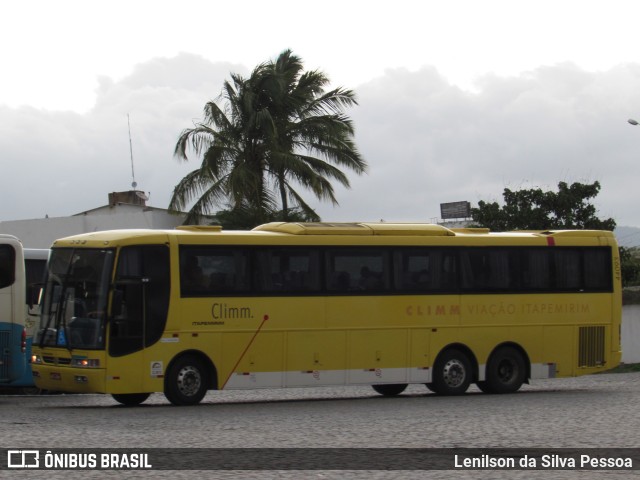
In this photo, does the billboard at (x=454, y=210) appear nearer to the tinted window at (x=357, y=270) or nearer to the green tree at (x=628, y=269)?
the green tree at (x=628, y=269)

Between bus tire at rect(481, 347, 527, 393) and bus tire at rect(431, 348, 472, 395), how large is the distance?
54 centimetres

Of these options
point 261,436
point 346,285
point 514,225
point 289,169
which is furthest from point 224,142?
point 261,436

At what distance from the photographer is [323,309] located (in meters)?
23.2

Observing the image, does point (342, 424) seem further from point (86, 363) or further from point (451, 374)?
point (451, 374)

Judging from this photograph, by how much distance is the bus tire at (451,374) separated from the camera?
24.5m

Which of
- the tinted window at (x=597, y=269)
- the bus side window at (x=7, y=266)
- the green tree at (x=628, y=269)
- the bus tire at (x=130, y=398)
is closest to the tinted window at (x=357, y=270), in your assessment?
the bus tire at (x=130, y=398)

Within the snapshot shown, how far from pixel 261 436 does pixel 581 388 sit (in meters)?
14.8

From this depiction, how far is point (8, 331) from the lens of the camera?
22906 mm

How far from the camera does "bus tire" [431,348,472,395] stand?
2448 centimetres

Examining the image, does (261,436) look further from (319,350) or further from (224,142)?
(224,142)

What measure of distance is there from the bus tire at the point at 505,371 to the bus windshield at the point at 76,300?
812 centimetres

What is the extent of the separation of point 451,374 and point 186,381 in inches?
221

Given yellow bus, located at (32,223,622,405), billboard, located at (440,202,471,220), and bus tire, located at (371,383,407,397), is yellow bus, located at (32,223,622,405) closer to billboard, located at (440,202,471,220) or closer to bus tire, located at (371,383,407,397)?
bus tire, located at (371,383,407,397)

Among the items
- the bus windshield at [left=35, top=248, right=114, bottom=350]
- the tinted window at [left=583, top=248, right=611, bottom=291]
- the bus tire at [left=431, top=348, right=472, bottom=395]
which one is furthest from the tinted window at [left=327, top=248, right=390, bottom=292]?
the tinted window at [left=583, top=248, right=611, bottom=291]
